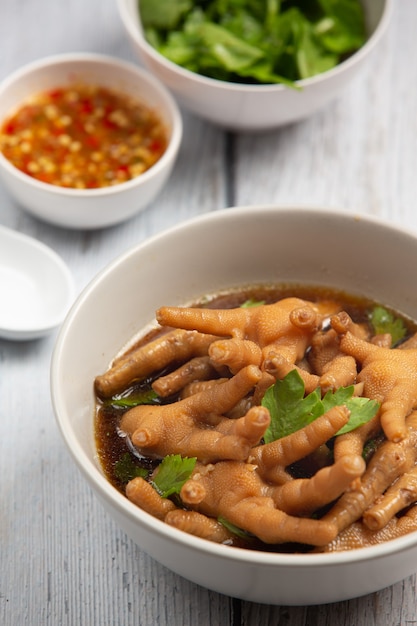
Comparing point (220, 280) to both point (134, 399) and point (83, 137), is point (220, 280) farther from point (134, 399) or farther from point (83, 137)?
point (83, 137)

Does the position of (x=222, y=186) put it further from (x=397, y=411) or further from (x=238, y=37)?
(x=397, y=411)

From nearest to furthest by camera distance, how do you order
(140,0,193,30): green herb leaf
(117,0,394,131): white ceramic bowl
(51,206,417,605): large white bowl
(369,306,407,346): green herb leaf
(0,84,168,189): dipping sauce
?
(51,206,417,605): large white bowl, (369,306,407,346): green herb leaf, (117,0,394,131): white ceramic bowl, (0,84,168,189): dipping sauce, (140,0,193,30): green herb leaf

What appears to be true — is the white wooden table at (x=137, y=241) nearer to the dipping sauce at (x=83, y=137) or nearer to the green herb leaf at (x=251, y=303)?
the dipping sauce at (x=83, y=137)

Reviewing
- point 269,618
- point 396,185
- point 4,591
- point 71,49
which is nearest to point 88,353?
point 4,591

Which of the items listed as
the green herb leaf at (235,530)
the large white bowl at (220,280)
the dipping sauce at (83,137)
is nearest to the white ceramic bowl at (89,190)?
the dipping sauce at (83,137)

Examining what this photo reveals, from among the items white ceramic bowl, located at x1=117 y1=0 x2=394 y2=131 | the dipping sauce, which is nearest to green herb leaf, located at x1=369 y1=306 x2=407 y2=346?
white ceramic bowl, located at x1=117 y1=0 x2=394 y2=131

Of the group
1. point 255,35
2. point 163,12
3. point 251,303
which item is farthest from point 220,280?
point 163,12

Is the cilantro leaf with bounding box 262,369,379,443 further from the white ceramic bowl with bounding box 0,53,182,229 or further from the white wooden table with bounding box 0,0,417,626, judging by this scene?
the white ceramic bowl with bounding box 0,53,182,229
